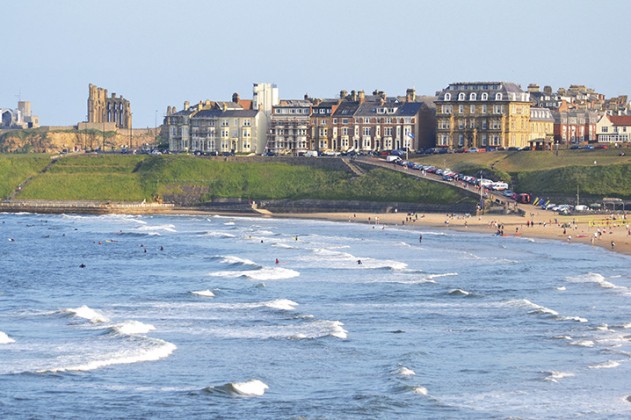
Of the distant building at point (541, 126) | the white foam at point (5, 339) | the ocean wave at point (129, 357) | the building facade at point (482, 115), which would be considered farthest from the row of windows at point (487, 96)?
the white foam at point (5, 339)

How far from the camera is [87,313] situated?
2539 inches

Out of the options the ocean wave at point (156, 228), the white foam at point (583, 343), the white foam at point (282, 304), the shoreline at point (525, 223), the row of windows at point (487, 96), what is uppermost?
the row of windows at point (487, 96)

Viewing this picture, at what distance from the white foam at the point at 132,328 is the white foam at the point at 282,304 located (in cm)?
888

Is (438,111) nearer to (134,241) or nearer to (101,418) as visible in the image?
(134,241)

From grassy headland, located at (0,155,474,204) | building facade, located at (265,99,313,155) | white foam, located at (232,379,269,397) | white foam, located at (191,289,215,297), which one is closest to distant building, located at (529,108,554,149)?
grassy headland, located at (0,155,474,204)

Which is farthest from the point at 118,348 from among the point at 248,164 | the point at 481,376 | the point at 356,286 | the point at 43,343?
the point at 248,164

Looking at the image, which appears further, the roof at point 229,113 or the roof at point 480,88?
the roof at point 229,113

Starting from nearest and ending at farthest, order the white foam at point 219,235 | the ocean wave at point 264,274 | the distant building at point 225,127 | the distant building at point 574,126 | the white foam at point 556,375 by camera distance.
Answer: the white foam at point 556,375 < the ocean wave at point 264,274 < the white foam at point 219,235 < the distant building at point 574,126 < the distant building at point 225,127

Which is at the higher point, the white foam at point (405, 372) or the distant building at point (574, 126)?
the distant building at point (574, 126)

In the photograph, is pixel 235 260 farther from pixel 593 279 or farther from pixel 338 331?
pixel 338 331

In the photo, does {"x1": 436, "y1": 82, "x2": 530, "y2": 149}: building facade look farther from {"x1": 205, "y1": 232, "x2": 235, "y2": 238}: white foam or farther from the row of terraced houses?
{"x1": 205, "y1": 232, "x2": 235, "y2": 238}: white foam

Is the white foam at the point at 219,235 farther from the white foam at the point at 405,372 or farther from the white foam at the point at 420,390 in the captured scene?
the white foam at the point at 420,390

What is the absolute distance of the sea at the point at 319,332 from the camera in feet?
148

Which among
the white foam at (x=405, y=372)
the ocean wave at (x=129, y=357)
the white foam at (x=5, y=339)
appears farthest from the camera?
the white foam at (x=5, y=339)
